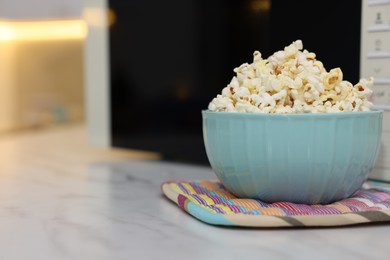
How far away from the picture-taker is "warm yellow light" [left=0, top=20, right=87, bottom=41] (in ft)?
6.38

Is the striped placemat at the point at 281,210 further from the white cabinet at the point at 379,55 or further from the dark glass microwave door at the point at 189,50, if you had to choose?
the dark glass microwave door at the point at 189,50

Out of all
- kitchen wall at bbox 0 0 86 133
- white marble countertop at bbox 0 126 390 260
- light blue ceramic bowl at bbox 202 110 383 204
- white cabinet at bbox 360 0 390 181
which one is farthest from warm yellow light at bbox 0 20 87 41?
light blue ceramic bowl at bbox 202 110 383 204

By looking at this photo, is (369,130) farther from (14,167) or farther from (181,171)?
(14,167)

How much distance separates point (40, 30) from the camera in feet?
6.75

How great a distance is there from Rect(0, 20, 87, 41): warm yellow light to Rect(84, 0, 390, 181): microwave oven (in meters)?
0.80

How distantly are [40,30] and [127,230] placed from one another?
5.21ft

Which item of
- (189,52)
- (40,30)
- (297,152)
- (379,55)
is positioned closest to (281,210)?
(297,152)

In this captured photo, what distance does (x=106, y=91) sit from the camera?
1.21 meters

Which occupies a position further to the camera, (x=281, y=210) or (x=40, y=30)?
(x=40, y=30)

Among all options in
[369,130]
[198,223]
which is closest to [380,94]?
[369,130]

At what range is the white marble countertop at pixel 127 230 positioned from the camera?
54 cm

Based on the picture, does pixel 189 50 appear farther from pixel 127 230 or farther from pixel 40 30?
pixel 40 30

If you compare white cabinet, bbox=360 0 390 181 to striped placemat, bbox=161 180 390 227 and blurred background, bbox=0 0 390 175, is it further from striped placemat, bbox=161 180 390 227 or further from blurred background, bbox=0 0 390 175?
striped placemat, bbox=161 180 390 227

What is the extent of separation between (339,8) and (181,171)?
0.40 meters
